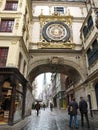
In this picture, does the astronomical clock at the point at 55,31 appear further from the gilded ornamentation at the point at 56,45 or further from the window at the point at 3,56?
the window at the point at 3,56

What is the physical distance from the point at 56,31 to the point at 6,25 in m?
8.40

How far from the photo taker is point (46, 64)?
725 inches

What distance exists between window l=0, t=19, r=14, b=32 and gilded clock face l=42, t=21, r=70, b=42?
6.63 metres

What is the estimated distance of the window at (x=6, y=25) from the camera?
1326 centimetres

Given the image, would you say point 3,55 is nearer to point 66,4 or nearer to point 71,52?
point 71,52

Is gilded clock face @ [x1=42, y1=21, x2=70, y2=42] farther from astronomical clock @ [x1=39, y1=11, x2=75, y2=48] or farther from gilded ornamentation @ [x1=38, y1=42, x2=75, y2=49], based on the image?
gilded ornamentation @ [x1=38, y1=42, x2=75, y2=49]

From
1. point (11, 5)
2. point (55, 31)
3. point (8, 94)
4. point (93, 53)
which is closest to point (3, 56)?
point (8, 94)

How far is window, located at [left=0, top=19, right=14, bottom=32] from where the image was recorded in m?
13.3

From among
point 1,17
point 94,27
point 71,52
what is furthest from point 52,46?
point 1,17

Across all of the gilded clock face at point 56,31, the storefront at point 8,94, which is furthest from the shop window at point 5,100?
the gilded clock face at point 56,31

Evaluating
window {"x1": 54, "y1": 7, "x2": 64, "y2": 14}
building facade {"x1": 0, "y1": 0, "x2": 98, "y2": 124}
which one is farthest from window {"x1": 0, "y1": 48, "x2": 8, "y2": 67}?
window {"x1": 54, "y1": 7, "x2": 64, "y2": 14}

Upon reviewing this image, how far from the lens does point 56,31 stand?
65.8 ft

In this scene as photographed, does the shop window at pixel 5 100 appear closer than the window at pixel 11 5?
Yes

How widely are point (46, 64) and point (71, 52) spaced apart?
379 cm
